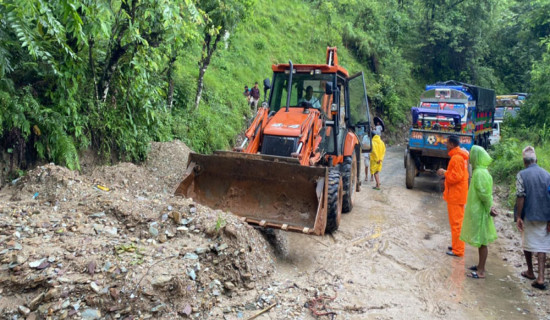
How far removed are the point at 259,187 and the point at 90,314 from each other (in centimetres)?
285

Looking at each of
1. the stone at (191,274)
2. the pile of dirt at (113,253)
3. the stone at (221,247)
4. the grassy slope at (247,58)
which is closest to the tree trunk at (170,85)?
the grassy slope at (247,58)

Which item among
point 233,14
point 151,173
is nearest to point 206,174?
point 151,173

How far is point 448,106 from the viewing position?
44.1 feet

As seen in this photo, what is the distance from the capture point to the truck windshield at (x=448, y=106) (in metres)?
13.1

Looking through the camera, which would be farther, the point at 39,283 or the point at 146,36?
the point at 146,36

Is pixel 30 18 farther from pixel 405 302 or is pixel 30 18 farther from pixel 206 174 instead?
pixel 405 302

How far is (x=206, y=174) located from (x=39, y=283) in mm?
2798

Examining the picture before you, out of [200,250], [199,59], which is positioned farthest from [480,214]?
[199,59]

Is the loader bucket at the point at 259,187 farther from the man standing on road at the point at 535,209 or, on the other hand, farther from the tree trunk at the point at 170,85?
the tree trunk at the point at 170,85

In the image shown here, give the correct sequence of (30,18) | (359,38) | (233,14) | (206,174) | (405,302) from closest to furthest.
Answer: (405,302) → (30,18) → (206,174) → (233,14) → (359,38)

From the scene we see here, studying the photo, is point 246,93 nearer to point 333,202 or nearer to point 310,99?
point 310,99

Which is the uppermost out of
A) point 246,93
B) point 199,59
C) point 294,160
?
point 199,59

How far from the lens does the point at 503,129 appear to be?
18.2m

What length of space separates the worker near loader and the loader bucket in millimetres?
2019
